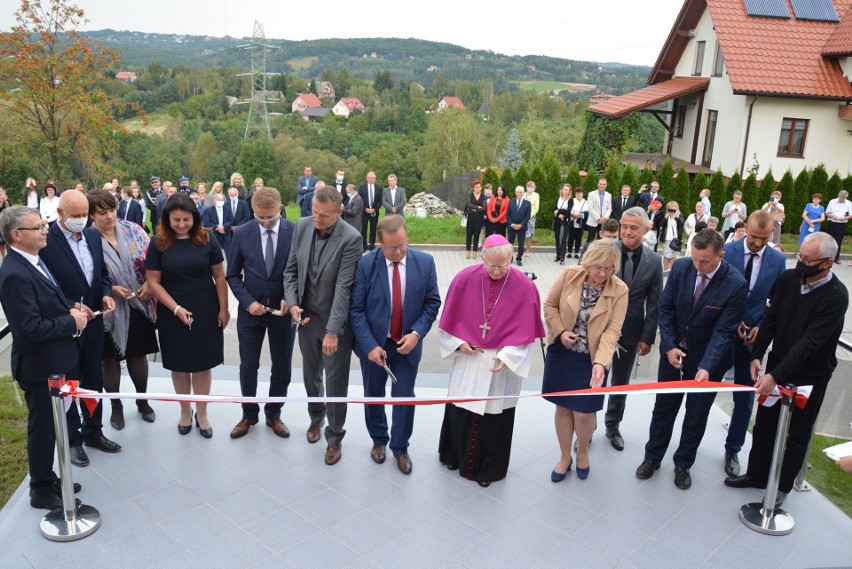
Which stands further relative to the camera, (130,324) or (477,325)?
(130,324)

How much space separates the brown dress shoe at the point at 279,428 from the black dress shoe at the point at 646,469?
2.82m

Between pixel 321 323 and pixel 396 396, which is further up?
pixel 321 323

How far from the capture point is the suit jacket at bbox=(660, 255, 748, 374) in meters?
4.55

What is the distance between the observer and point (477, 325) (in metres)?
4.56

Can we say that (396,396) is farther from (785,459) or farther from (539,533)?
(785,459)

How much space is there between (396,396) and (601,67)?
15936 cm

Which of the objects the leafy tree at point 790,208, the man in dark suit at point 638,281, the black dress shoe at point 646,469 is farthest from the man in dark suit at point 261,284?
the leafy tree at point 790,208

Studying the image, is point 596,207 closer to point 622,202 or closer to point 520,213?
point 622,202

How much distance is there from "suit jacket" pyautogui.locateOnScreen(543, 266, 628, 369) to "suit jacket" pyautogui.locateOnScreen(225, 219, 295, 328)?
2.16m

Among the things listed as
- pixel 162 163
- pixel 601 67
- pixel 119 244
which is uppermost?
pixel 601 67

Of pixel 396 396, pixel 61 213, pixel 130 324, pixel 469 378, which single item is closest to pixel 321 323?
pixel 396 396

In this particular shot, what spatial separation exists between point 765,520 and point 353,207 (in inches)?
436

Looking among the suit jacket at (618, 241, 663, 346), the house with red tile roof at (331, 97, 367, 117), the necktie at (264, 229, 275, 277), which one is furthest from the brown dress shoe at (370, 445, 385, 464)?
Result: the house with red tile roof at (331, 97, 367, 117)

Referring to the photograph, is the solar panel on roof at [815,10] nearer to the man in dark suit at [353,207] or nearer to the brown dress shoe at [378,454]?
the man in dark suit at [353,207]
